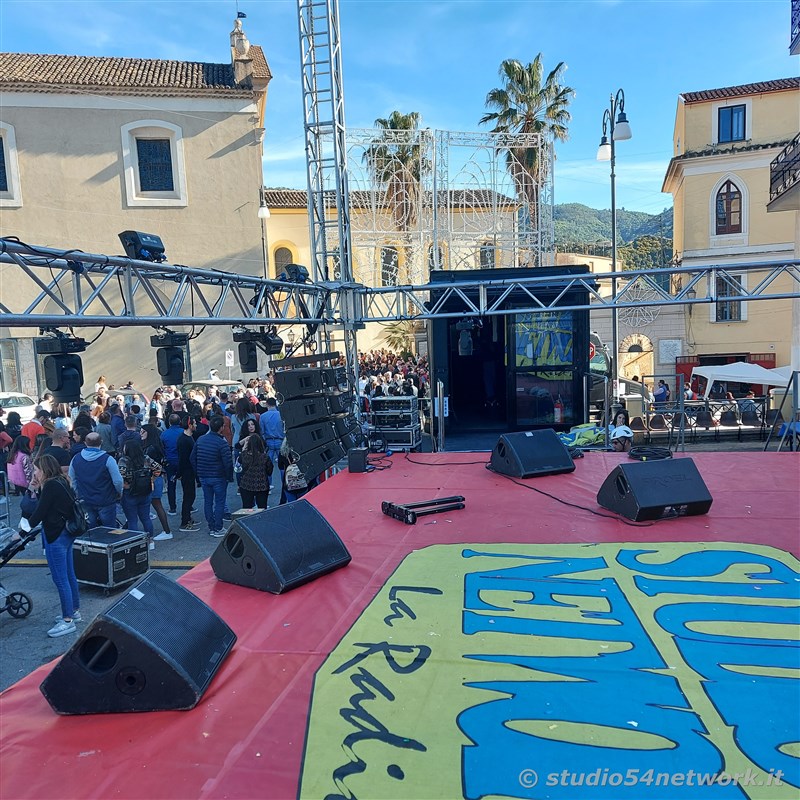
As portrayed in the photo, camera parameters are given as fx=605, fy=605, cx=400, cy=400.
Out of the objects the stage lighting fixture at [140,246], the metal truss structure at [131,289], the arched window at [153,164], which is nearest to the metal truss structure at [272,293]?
the metal truss structure at [131,289]

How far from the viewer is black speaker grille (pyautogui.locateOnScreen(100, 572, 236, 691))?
3178 mm

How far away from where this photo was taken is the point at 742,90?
24594 millimetres

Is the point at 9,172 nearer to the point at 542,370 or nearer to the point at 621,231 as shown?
the point at 542,370

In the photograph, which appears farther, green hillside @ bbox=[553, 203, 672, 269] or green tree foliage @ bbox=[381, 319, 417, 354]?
green hillside @ bbox=[553, 203, 672, 269]

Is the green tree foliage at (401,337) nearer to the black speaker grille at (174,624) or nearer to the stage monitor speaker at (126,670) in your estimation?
the black speaker grille at (174,624)

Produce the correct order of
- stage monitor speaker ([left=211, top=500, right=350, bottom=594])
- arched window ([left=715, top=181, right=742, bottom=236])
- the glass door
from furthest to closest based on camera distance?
arched window ([left=715, top=181, right=742, bottom=236]), the glass door, stage monitor speaker ([left=211, top=500, right=350, bottom=594])

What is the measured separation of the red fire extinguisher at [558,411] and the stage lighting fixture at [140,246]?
382 inches

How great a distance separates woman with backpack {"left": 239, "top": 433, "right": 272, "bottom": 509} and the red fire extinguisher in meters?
7.28

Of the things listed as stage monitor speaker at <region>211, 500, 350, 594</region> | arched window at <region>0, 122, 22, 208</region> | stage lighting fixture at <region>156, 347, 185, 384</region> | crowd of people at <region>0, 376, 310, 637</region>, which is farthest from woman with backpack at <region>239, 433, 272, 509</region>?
arched window at <region>0, 122, 22, 208</region>

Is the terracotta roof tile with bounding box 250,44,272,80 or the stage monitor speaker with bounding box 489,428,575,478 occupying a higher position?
the terracotta roof tile with bounding box 250,44,272,80

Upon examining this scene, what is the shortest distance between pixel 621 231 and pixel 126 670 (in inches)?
6070

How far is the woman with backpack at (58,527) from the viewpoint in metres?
5.75

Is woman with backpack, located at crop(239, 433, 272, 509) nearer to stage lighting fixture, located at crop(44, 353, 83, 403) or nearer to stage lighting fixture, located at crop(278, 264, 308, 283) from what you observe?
stage lighting fixture, located at crop(278, 264, 308, 283)

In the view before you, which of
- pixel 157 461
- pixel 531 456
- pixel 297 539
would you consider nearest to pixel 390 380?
pixel 157 461
